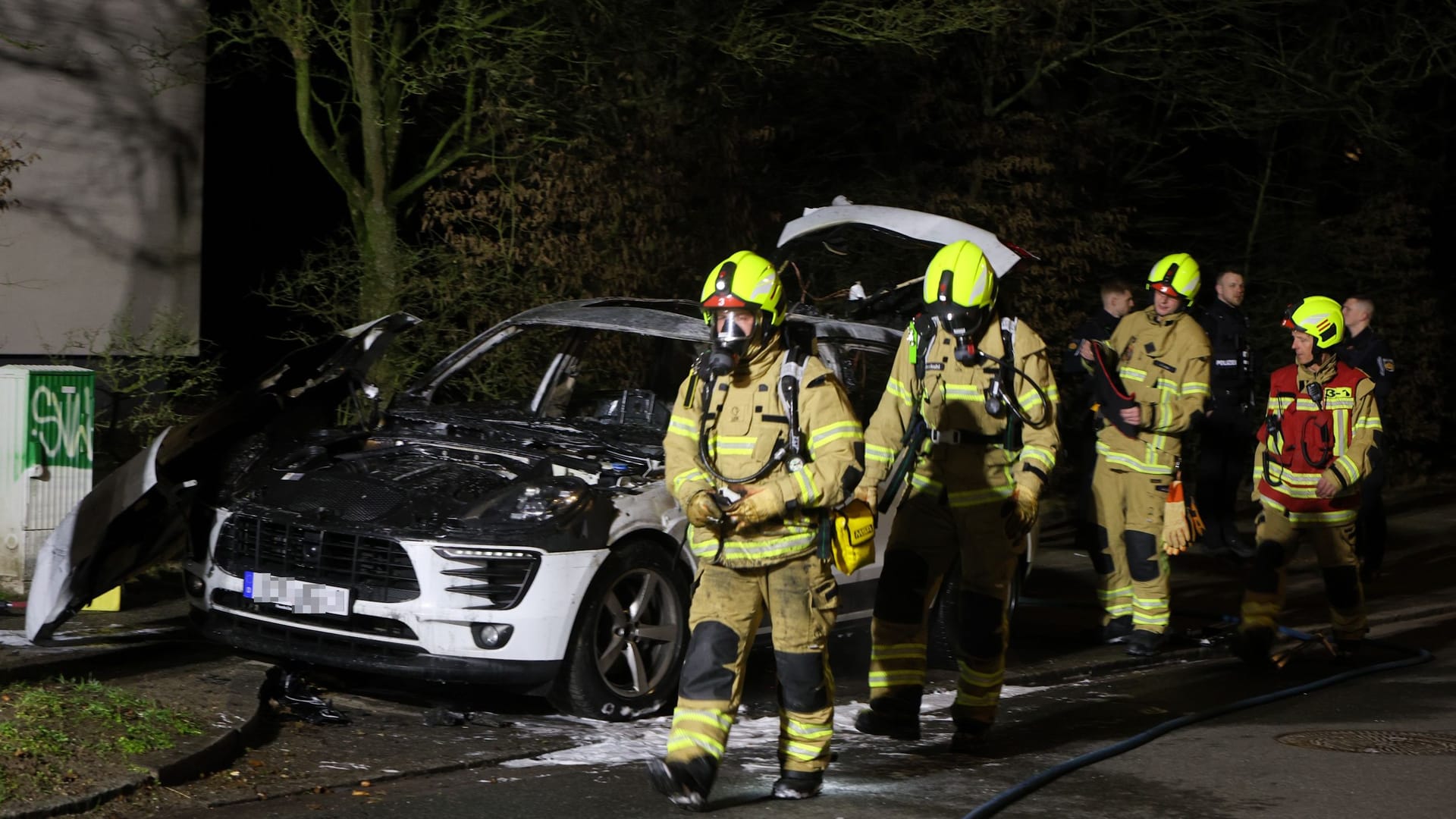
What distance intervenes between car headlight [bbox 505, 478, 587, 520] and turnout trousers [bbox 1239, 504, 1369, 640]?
3.84 metres

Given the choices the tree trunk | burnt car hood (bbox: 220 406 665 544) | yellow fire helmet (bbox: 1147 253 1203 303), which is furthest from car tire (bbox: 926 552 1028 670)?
the tree trunk

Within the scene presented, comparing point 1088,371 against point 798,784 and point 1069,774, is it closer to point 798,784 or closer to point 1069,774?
point 1069,774

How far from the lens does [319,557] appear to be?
22.4ft

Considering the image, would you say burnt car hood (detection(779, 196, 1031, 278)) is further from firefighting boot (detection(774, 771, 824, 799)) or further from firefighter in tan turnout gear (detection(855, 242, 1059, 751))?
firefighting boot (detection(774, 771, 824, 799))

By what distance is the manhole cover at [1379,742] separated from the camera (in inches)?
275

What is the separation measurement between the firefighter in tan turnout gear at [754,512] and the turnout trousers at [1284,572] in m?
3.79

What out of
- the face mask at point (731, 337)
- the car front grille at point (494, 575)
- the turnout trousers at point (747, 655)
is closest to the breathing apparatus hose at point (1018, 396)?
the turnout trousers at point (747, 655)

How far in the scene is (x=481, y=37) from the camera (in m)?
10.9

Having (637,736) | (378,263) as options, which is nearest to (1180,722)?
(637,736)

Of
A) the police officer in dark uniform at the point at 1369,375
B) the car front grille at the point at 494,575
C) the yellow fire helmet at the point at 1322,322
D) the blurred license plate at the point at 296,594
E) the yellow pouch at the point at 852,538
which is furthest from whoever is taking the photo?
the police officer in dark uniform at the point at 1369,375

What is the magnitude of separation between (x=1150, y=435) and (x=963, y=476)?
8.83 feet

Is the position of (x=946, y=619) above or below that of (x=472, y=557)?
below

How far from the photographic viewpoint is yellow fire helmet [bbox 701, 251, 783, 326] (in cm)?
571

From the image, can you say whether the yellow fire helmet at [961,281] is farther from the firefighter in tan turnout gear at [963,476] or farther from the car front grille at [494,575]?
the car front grille at [494,575]
